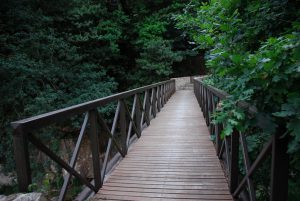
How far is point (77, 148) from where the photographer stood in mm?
2260

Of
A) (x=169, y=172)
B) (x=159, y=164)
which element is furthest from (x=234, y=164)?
(x=159, y=164)

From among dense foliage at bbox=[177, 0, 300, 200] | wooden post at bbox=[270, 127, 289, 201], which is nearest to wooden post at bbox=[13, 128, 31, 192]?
dense foliage at bbox=[177, 0, 300, 200]

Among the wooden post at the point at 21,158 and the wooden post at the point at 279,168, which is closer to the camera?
the wooden post at the point at 279,168

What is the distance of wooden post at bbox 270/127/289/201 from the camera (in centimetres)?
138

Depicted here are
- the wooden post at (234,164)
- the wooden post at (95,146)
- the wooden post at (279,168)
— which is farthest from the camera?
the wooden post at (95,146)

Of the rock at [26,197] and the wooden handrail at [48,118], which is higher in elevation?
the wooden handrail at [48,118]

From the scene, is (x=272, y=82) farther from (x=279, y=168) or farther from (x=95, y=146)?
(x=95, y=146)

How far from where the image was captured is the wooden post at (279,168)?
138 centimetres

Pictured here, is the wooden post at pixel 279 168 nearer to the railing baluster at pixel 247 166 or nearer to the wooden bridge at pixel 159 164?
the wooden bridge at pixel 159 164

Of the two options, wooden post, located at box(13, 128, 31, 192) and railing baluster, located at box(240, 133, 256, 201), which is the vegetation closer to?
wooden post, located at box(13, 128, 31, 192)

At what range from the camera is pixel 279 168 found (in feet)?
4.67

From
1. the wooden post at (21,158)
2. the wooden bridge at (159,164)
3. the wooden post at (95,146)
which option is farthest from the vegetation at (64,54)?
the wooden post at (21,158)

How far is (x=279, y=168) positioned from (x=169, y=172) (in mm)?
1786

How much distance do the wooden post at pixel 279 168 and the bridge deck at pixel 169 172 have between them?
→ 3.31 feet
